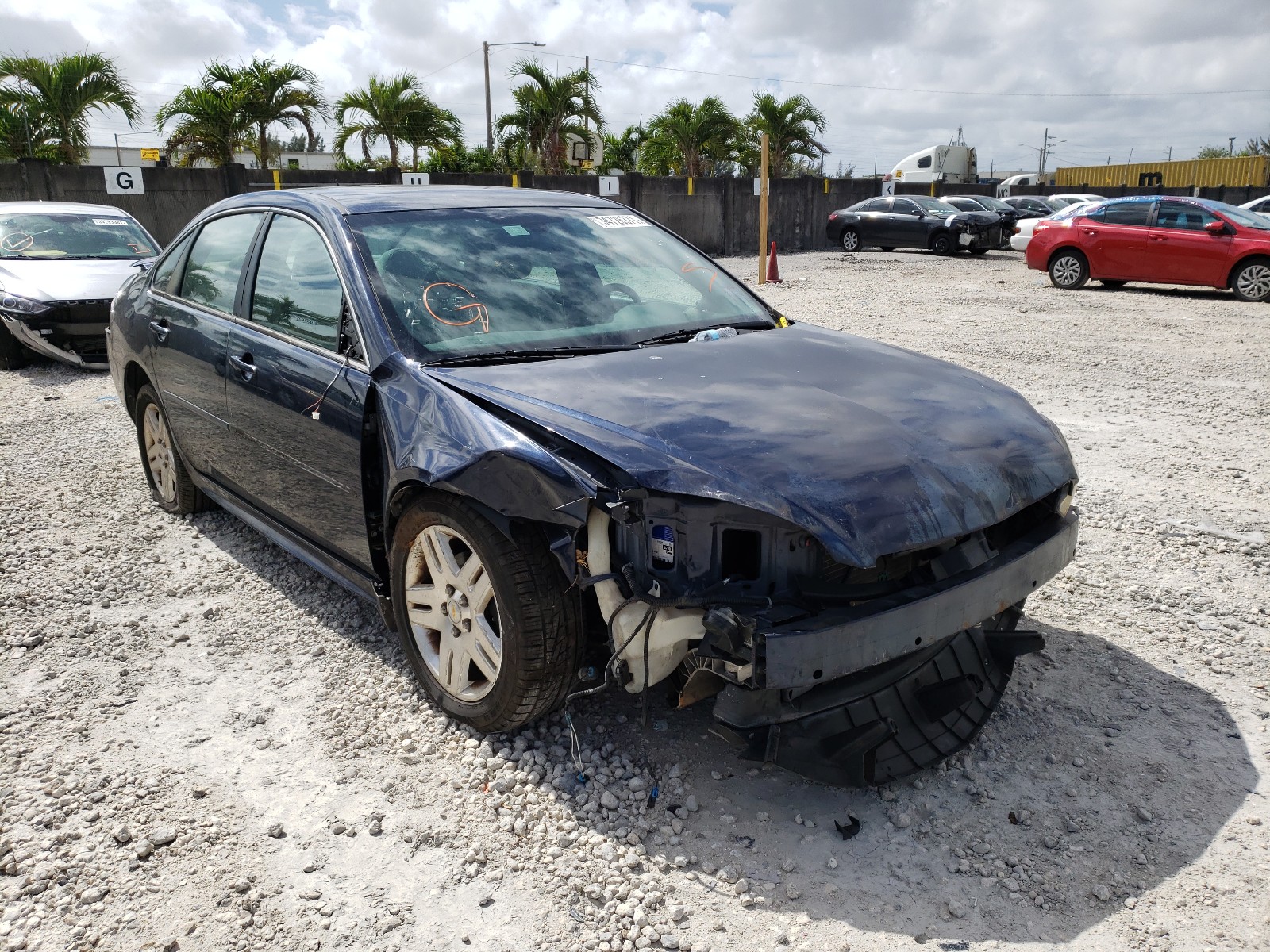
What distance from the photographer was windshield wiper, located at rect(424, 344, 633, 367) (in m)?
3.20

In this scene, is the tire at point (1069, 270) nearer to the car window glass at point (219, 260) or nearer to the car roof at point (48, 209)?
the car roof at point (48, 209)

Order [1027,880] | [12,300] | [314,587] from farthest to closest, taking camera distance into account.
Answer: [12,300], [314,587], [1027,880]

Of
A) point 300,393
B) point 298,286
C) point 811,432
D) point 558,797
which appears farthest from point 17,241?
point 811,432

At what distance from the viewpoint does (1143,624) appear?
3.98 meters

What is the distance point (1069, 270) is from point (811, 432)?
1527cm

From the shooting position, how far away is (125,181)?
1938cm

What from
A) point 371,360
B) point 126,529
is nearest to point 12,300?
point 126,529

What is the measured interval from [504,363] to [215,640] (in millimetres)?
1748

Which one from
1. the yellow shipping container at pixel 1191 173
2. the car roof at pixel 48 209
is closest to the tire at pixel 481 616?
the car roof at pixel 48 209

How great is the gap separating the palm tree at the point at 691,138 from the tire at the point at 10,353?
27.2 meters

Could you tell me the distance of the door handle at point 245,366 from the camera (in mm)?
3885

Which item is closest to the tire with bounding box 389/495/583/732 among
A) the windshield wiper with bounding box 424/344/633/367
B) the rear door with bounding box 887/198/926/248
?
the windshield wiper with bounding box 424/344/633/367

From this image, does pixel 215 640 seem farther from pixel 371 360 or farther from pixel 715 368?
pixel 715 368

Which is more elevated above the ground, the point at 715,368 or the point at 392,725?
the point at 715,368
